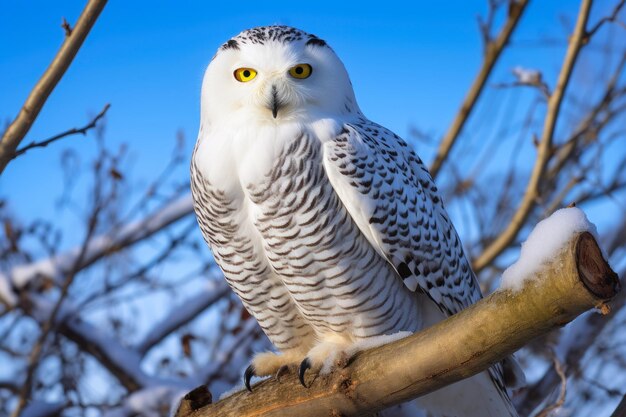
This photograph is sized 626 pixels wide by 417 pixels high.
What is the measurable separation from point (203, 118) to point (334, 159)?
69 centimetres

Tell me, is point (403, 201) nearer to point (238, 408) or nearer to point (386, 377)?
point (386, 377)

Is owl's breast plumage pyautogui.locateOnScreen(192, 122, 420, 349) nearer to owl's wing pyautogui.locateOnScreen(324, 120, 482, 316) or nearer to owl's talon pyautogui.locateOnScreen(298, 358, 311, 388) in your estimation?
owl's wing pyautogui.locateOnScreen(324, 120, 482, 316)

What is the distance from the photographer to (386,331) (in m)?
2.92

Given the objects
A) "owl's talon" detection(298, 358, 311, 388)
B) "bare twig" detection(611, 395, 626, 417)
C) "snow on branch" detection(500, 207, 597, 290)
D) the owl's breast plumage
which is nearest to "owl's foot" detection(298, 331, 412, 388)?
"owl's talon" detection(298, 358, 311, 388)

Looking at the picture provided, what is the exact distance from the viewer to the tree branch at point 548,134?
393 cm

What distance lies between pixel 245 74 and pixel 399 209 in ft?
2.63

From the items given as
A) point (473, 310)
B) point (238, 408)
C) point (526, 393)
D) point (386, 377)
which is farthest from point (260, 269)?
point (526, 393)

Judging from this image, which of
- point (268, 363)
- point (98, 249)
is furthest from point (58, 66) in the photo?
point (98, 249)

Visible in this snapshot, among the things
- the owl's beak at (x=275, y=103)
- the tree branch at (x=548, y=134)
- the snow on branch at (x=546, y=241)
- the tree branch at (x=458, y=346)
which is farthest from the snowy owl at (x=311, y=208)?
the tree branch at (x=548, y=134)

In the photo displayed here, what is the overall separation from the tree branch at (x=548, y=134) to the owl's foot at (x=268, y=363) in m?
1.97

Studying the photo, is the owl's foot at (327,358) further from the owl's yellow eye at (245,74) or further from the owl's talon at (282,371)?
the owl's yellow eye at (245,74)

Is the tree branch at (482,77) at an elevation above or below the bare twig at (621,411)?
above

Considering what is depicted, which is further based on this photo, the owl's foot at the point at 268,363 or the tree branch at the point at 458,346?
the owl's foot at the point at 268,363

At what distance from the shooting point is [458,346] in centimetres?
203
